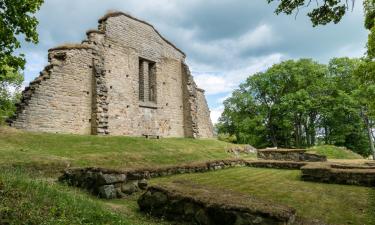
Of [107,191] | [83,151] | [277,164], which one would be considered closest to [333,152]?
[277,164]

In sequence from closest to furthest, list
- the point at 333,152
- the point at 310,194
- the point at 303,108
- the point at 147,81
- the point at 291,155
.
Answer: the point at 310,194, the point at 291,155, the point at 147,81, the point at 333,152, the point at 303,108

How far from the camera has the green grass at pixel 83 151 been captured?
39.2 ft

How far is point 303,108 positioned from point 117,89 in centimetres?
2691

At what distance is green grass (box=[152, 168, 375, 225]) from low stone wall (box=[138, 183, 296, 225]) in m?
1.40

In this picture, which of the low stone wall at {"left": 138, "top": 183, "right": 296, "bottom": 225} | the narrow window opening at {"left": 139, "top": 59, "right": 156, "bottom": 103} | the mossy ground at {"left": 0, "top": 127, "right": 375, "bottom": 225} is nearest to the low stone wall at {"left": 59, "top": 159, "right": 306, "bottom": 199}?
the mossy ground at {"left": 0, "top": 127, "right": 375, "bottom": 225}

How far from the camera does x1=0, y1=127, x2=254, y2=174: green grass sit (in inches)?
470

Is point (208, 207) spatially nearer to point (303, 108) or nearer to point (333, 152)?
point (333, 152)

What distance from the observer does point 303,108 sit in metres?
40.8

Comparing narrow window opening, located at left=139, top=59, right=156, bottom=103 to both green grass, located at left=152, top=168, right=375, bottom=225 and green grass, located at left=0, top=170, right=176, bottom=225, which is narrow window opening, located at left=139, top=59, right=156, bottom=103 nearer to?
green grass, located at left=152, top=168, right=375, bottom=225

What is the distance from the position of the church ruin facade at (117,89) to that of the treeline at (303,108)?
1612cm

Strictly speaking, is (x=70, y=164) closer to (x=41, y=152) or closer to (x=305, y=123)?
(x=41, y=152)

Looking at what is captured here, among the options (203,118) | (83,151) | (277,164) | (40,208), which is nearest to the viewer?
(40,208)

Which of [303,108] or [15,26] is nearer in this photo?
[15,26]

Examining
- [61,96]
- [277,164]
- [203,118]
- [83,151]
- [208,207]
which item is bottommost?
[208,207]
